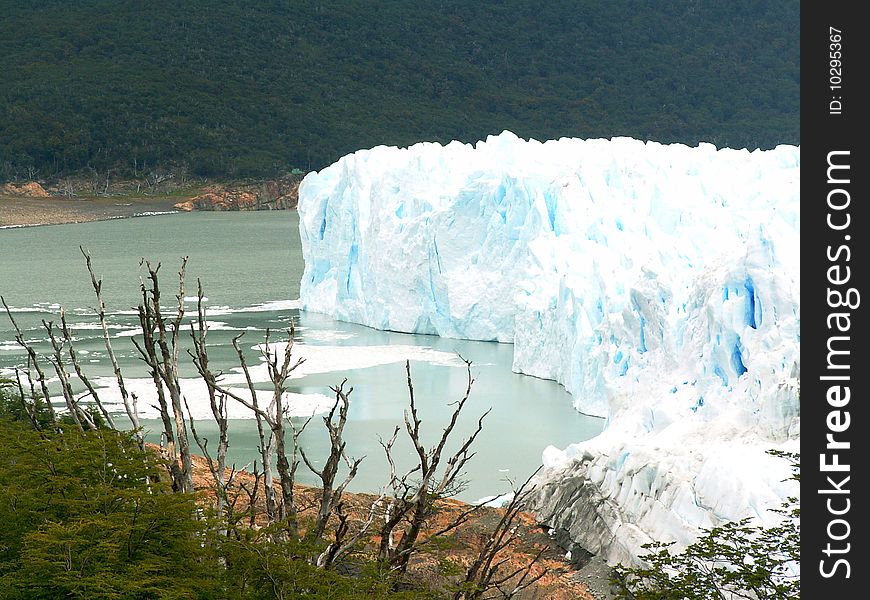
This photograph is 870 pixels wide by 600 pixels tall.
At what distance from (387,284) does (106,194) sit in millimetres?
49795

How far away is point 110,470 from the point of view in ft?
21.9

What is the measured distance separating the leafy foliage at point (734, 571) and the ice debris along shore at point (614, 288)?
77 cm

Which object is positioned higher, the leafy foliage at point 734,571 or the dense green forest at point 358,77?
the dense green forest at point 358,77

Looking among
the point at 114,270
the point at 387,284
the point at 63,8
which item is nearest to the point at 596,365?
the point at 387,284

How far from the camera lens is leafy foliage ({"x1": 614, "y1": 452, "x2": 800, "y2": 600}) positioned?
21.3ft

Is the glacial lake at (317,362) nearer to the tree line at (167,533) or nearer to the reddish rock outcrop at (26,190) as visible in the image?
the tree line at (167,533)

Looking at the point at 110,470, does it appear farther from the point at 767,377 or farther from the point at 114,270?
the point at 114,270

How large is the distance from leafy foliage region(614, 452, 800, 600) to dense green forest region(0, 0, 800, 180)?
65853mm

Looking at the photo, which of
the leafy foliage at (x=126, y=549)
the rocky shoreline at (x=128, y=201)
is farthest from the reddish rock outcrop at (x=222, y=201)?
the leafy foliage at (x=126, y=549)

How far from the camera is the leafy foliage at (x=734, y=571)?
650 centimetres

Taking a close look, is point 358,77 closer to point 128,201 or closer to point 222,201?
point 222,201

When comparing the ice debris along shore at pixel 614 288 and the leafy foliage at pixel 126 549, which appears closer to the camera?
the leafy foliage at pixel 126 549

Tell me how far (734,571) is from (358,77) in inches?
3229

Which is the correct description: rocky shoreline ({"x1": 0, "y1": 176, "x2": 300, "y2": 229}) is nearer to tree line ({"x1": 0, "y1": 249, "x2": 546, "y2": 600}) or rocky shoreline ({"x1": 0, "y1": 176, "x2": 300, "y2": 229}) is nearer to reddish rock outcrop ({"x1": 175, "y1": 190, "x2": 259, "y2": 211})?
reddish rock outcrop ({"x1": 175, "y1": 190, "x2": 259, "y2": 211})
